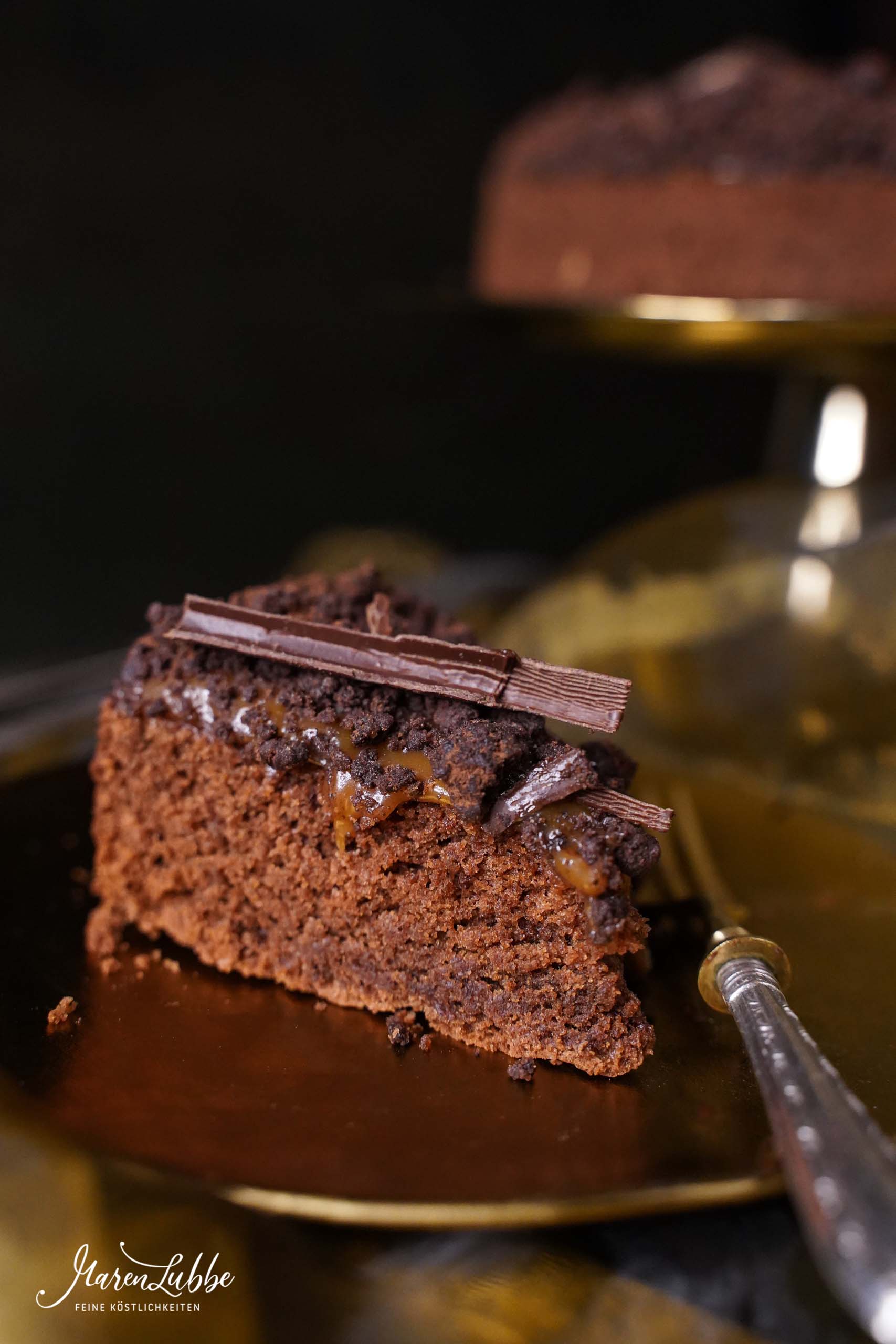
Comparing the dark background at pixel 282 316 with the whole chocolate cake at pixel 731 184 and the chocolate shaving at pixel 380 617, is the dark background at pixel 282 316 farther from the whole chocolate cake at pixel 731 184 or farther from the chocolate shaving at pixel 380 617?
the chocolate shaving at pixel 380 617

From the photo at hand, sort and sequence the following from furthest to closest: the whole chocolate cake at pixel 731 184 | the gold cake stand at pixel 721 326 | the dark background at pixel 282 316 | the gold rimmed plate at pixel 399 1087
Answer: the dark background at pixel 282 316
the whole chocolate cake at pixel 731 184
the gold cake stand at pixel 721 326
the gold rimmed plate at pixel 399 1087

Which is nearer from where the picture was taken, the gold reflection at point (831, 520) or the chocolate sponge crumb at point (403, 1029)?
the chocolate sponge crumb at point (403, 1029)

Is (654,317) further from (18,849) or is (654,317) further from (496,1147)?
(496,1147)

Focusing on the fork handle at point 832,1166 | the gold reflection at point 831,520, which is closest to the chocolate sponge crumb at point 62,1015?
the fork handle at point 832,1166

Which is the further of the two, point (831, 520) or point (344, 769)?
point (831, 520)

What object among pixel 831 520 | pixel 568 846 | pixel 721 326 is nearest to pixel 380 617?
pixel 568 846

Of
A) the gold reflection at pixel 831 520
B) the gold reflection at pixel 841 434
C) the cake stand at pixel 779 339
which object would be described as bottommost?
the gold reflection at pixel 831 520

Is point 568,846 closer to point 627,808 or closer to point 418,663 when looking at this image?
point 627,808
